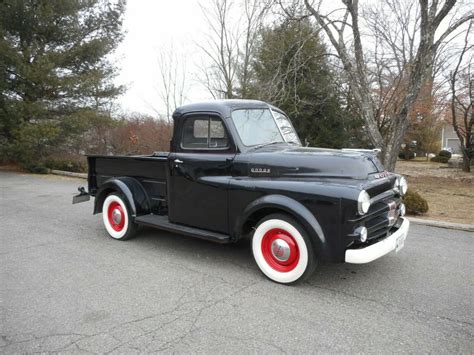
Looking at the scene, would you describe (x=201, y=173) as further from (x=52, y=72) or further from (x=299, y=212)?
(x=52, y=72)

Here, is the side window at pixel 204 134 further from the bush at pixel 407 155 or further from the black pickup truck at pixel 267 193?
the bush at pixel 407 155

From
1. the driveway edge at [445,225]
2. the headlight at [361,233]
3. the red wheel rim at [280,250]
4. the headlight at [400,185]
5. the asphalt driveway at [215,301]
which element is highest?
the headlight at [400,185]

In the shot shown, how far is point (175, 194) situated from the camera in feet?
15.3

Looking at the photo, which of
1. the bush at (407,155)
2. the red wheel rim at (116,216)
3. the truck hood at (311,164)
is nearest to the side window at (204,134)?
the truck hood at (311,164)

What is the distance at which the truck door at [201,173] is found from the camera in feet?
13.9

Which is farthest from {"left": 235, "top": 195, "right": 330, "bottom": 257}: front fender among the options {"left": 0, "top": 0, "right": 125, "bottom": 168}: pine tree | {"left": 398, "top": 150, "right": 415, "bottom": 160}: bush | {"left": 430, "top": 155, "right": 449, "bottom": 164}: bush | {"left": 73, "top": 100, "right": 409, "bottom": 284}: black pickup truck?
{"left": 398, "top": 150, "right": 415, "bottom": 160}: bush

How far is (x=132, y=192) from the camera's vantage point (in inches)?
207

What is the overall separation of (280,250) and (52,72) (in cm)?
1473

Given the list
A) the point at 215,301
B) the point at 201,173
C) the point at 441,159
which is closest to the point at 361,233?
the point at 215,301

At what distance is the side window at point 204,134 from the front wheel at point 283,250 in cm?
115

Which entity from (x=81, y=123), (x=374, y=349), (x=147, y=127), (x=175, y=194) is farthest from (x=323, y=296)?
(x=147, y=127)

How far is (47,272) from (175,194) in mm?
1757

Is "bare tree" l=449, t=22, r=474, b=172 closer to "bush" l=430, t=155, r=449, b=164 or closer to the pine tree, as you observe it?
"bush" l=430, t=155, r=449, b=164

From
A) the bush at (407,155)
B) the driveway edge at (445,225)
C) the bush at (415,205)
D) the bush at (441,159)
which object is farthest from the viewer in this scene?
the bush at (407,155)
